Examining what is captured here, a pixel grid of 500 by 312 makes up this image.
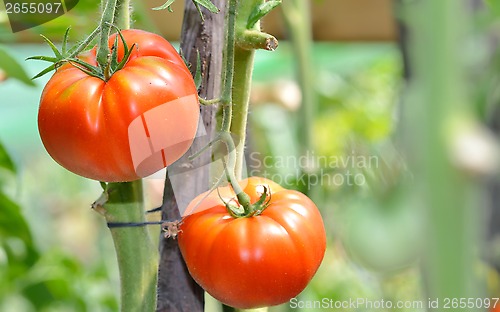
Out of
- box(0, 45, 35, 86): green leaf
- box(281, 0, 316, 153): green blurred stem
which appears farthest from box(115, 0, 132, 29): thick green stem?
box(281, 0, 316, 153): green blurred stem

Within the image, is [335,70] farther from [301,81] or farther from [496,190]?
[301,81]

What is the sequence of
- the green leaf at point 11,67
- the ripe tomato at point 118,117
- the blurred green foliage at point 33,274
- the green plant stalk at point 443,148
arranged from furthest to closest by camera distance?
the blurred green foliage at point 33,274, the green leaf at point 11,67, the ripe tomato at point 118,117, the green plant stalk at point 443,148

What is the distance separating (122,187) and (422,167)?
333 mm

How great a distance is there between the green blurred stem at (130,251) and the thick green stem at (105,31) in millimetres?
106

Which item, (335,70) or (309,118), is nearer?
(309,118)

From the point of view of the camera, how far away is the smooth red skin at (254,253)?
14.8 inches

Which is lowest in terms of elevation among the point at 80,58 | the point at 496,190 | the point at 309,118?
the point at 496,190

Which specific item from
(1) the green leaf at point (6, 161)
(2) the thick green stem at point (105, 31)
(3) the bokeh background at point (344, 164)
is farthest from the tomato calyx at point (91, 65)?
(1) the green leaf at point (6, 161)

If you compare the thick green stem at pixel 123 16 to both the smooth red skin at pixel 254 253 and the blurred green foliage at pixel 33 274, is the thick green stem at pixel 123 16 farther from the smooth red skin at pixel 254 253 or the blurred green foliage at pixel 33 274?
the blurred green foliage at pixel 33 274

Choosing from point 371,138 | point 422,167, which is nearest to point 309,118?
point 422,167

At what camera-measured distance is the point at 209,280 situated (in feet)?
1.25

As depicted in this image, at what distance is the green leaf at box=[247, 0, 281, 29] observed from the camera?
352 mm

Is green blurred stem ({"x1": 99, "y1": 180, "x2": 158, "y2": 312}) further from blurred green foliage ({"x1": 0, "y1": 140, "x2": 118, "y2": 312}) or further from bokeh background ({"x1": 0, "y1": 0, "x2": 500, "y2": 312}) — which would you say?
blurred green foliage ({"x1": 0, "y1": 140, "x2": 118, "y2": 312})

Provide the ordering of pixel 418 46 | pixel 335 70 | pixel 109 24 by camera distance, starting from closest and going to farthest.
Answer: pixel 418 46 → pixel 109 24 → pixel 335 70
